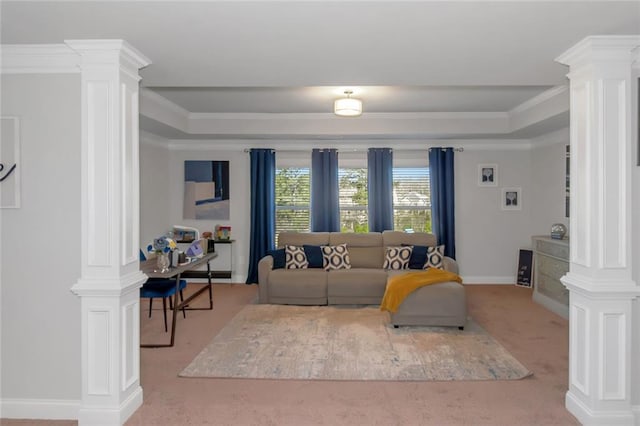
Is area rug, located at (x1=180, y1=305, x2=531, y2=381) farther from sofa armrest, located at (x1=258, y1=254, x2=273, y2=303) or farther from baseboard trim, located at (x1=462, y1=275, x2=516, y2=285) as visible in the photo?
baseboard trim, located at (x1=462, y1=275, x2=516, y2=285)

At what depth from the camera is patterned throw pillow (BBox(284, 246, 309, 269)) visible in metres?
6.35

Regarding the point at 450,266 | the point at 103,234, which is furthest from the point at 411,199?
the point at 103,234

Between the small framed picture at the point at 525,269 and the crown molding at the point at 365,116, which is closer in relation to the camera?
the crown molding at the point at 365,116

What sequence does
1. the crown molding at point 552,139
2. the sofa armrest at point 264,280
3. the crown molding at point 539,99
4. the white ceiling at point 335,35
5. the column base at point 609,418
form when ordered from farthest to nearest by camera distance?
the crown molding at point 552,139
the sofa armrest at point 264,280
the crown molding at point 539,99
the column base at point 609,418
the white ceiling at point 335,35

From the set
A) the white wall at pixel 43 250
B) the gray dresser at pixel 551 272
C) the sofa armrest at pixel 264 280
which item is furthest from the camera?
the sofa armrest at pixel 264 280

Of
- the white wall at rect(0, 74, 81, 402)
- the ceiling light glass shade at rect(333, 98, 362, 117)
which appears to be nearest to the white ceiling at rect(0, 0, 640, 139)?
the white wall at rect(0, 74, 81, 402)

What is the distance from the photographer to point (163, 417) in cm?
302

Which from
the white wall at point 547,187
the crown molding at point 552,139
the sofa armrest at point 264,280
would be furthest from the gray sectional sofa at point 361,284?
the crown molding at point 552,139

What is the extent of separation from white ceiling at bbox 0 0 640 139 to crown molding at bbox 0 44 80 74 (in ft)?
0.25

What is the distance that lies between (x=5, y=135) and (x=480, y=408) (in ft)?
12.3

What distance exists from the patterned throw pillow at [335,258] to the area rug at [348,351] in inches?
40.1

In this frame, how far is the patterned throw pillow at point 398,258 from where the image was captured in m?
6.41

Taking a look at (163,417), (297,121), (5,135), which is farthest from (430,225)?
(5,135)

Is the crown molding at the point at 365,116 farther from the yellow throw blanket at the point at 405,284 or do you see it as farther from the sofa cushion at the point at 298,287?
the yellow throw blanket at the point at 405,284
